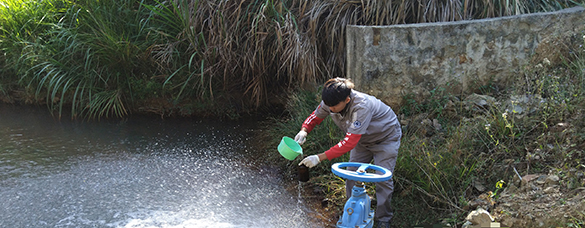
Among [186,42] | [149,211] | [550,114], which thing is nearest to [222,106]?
[186,42]

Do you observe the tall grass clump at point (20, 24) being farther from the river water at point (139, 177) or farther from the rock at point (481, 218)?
the rock at point (481, 218)

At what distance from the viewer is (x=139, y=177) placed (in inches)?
163

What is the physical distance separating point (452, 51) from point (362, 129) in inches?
80.8

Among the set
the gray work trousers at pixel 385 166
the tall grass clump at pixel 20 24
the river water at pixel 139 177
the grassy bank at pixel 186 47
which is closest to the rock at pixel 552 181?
the gray work trousers at pixel 385 166

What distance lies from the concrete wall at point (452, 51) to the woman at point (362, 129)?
4.47ft

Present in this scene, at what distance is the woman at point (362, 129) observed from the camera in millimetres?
2898

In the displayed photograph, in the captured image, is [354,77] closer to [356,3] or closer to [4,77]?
[356,3]

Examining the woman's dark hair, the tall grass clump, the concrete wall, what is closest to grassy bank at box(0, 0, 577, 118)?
the tall grass clump

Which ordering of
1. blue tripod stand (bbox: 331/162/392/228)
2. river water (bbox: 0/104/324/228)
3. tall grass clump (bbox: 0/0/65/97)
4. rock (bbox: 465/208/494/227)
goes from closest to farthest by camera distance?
blue tripod stand (bbox: 331/162/392/228)
rock (bbox: 465/208/494/227)
river water (bbox: 0/104/324/228)
tall grass clump (bbox: 0/0/65/97)

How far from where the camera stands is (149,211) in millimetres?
3482

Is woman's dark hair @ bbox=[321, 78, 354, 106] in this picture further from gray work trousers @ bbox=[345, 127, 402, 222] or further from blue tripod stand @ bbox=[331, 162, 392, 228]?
gray work trousers @ bbox=[345, 127, 402, 222]

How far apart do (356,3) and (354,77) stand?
3.98ft

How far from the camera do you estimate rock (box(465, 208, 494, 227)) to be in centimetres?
279

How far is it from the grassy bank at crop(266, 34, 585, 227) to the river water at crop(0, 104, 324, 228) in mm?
438
